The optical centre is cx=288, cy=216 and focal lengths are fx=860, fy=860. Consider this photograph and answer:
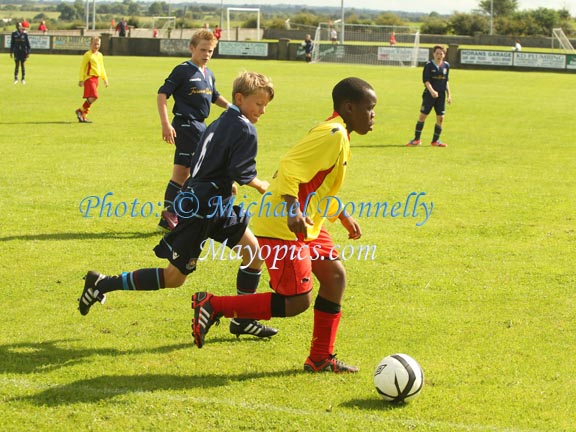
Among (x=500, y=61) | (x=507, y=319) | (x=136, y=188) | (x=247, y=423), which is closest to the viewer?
(x=247, y=423)

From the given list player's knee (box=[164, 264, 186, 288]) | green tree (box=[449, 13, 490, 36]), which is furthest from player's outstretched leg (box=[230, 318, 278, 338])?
green tree (box=[449, 13, 490, 36])

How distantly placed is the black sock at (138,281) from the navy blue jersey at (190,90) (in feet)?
12.2

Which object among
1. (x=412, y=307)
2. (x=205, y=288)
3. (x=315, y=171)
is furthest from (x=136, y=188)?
(x=315, y=171)

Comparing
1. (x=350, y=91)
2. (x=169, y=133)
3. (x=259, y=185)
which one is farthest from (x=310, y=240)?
(x=169, y=133)

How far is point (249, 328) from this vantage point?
20.6 ft

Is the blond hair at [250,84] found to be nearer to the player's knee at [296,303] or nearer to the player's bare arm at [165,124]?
the player's knee at [296,303]

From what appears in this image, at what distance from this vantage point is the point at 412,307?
7.12 m

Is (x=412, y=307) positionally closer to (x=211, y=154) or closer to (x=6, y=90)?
(x=211, y=154)

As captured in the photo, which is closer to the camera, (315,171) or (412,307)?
(315,171)

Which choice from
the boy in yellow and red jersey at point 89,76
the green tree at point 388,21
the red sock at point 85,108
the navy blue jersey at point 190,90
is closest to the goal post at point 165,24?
the green tree at point 388,21

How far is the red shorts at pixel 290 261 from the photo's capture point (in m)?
5.50

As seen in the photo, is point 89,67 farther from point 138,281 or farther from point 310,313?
point 138,281

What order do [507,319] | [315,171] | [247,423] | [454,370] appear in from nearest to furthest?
[247,423], [315,171], [454,370], [507,319]

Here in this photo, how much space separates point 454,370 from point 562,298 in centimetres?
214
